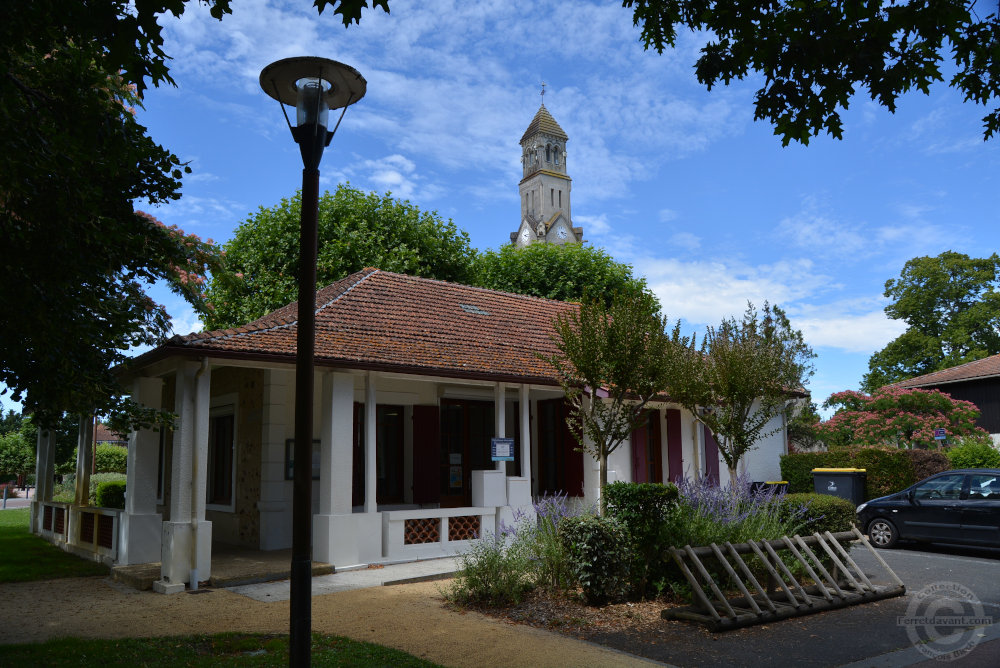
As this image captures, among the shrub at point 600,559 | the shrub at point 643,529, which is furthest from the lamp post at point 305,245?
the shrub at point 643,529

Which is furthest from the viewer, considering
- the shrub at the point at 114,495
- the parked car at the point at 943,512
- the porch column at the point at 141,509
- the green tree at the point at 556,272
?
the green tree at the point at 556,272

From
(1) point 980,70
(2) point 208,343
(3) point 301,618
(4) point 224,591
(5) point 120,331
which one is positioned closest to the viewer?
(3) point 301,618

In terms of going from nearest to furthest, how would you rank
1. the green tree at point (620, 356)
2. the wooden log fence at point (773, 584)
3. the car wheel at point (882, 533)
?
1. the wooden log fence at point (773, 584)
2. the green tree at point (620, 356)
3. the car wheel at point (882, 533)

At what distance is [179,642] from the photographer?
6.77m

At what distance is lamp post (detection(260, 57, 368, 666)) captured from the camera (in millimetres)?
4699

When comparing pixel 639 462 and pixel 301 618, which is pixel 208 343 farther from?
pixel 639 462

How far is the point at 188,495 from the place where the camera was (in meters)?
10.0

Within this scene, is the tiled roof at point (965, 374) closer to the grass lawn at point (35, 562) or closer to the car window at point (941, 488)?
the car window at point (941, 488)

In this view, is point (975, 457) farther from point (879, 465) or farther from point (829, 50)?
point (829, 50)

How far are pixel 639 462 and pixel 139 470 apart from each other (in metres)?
9.36

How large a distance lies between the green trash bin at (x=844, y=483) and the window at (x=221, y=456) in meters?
12.6

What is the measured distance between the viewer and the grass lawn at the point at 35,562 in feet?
36.3

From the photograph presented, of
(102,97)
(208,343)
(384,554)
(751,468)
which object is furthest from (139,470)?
(751,468)

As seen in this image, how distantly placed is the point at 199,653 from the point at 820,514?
24.5 feet
